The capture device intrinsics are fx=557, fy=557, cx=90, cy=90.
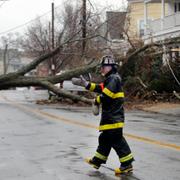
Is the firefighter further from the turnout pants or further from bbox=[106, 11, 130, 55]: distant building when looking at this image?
bbox=[106, 11, 130, 55]: distant building

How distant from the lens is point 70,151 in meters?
10.5

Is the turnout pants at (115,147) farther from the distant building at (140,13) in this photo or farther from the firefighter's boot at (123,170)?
the distant building at (140,13)

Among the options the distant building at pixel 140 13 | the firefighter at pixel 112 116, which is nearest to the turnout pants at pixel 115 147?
the firefighter at pixel 112 116

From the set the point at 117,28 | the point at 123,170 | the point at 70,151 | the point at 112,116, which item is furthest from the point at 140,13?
the point at 123,170

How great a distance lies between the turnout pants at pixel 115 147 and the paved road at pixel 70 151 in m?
0.23

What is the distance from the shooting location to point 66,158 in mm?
9648

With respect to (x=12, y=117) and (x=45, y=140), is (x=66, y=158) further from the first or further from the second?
(x=12, y=117)

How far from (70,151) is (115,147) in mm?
2324

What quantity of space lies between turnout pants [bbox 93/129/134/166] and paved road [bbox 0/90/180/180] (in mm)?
226

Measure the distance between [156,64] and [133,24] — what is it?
24949mm

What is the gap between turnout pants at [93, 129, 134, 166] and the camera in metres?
8.25

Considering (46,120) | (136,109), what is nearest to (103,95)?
(46,120)

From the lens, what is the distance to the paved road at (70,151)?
8.22 meters

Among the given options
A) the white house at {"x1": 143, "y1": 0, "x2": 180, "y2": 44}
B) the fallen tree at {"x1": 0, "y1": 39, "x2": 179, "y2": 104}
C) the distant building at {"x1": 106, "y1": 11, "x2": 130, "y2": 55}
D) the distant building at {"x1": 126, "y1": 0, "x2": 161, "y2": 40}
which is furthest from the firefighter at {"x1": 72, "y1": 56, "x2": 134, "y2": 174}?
the distant building at {"x1": 126, "y1": 0, "x2": 161, "y2": 40}
